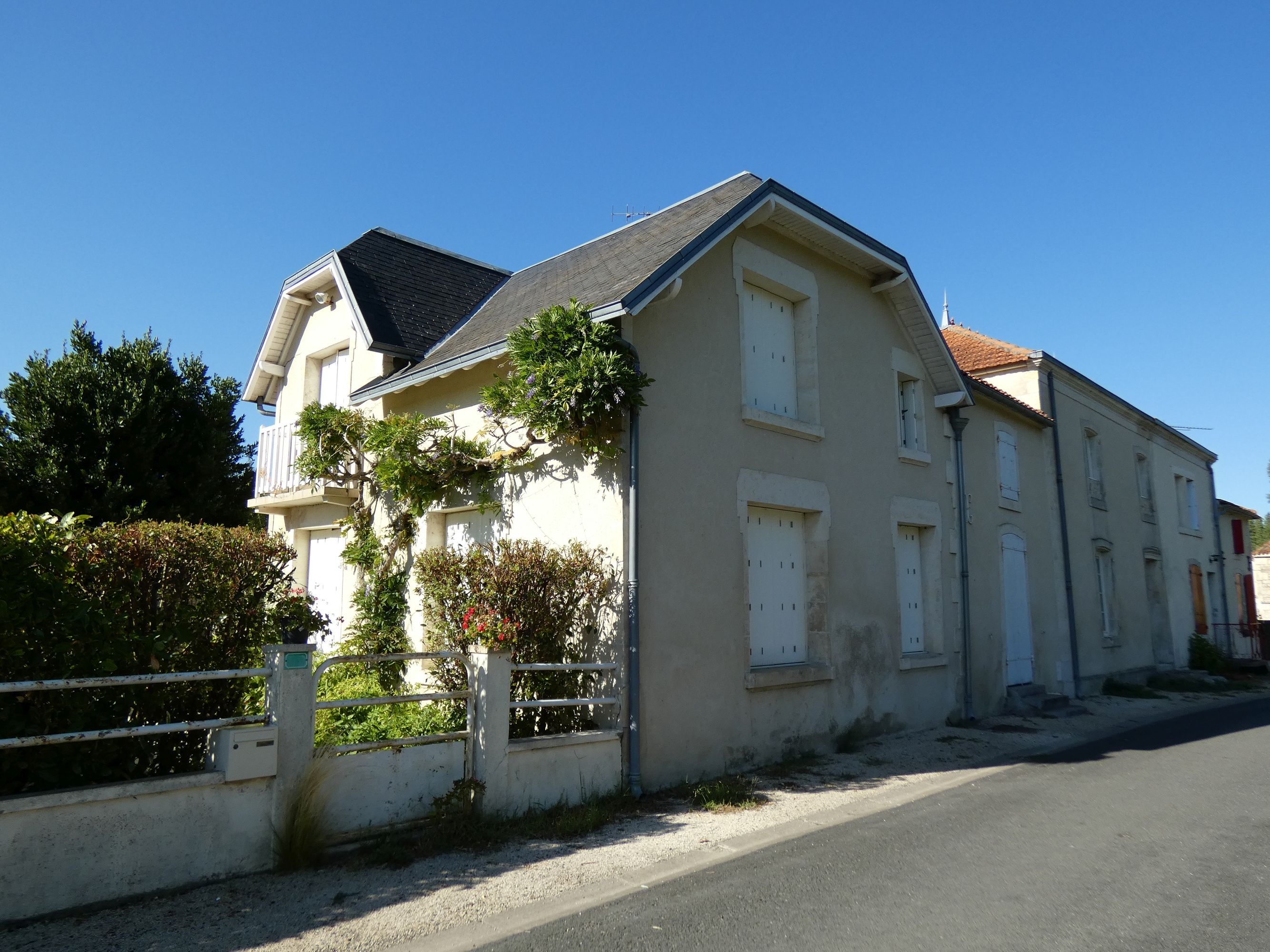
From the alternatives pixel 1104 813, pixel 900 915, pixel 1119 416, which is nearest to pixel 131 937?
pixel 900 915

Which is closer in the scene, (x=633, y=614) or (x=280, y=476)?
(x=633, y=614)

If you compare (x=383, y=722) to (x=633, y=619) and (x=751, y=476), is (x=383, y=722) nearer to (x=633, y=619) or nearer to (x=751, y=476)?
(x=633, y=619)

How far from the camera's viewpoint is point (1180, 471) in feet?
75.3

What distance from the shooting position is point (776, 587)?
373 inches

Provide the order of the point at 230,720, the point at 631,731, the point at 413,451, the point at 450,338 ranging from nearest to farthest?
the point at 230,720, the point at 631,731, the point at 413,451, the point at 450,338

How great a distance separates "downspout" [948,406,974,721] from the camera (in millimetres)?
11992

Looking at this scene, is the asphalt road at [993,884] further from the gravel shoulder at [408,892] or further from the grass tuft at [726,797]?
the grass tuft at [726,797]

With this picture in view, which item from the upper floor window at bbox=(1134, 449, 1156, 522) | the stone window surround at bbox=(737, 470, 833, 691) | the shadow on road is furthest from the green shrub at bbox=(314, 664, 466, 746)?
the upper floor window at bbox=(1134, 449, 1156, 522)

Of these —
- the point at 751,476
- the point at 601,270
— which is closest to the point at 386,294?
the point at 601,270

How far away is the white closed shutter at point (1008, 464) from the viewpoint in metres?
14.3

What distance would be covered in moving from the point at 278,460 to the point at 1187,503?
22.4 m

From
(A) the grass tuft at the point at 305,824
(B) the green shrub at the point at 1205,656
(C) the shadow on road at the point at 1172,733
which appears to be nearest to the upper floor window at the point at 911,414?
(C) the shadow on road at the point at 1172,733

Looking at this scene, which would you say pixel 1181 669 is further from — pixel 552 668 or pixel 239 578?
pixel 239 578

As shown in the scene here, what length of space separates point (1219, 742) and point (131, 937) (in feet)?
36.4
